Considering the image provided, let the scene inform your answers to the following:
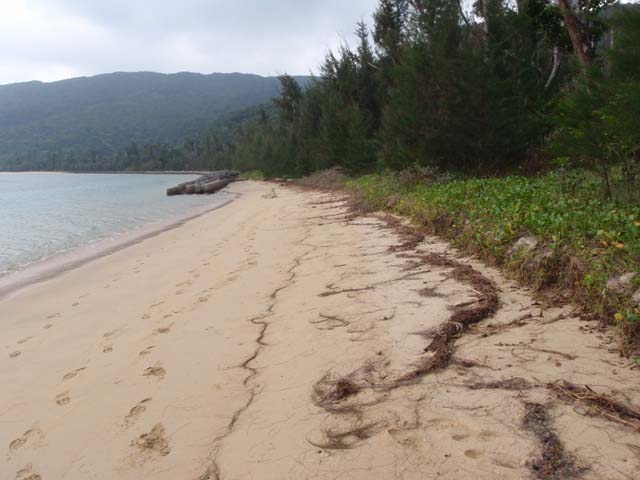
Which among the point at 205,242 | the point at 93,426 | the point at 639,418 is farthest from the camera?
the point at 205,242

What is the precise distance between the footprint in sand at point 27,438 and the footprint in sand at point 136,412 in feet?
1.64

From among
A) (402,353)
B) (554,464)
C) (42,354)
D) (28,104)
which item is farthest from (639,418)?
(28,104)

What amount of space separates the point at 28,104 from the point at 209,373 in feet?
766

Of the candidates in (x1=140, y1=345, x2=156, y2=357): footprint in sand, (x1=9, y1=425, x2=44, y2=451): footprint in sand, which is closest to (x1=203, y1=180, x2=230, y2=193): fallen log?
(x1=140, y1=345, x2=156, y2=357): footprint in sand

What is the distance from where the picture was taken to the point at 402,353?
2799 millimetres

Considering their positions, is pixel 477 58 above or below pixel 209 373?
above

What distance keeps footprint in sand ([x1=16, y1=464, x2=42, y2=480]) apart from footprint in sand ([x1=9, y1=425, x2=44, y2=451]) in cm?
26

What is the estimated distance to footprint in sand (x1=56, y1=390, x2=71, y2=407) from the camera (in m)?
2.85

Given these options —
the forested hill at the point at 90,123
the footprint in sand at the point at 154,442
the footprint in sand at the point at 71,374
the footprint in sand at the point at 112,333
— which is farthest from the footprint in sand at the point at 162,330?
the forested hill at the point at 90,123

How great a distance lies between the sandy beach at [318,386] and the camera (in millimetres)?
1873

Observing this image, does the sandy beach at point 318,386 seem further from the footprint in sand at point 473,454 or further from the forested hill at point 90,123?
the forested hill at point 90,123

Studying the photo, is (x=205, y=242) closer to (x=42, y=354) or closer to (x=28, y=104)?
(x=42, y=354)

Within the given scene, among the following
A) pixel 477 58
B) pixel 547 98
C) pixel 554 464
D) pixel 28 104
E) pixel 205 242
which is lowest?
pixel 205 242

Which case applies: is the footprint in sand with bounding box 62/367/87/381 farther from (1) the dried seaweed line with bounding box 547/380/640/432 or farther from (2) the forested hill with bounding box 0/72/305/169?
(2) the forested hill with bounding box 0/72/305/169
